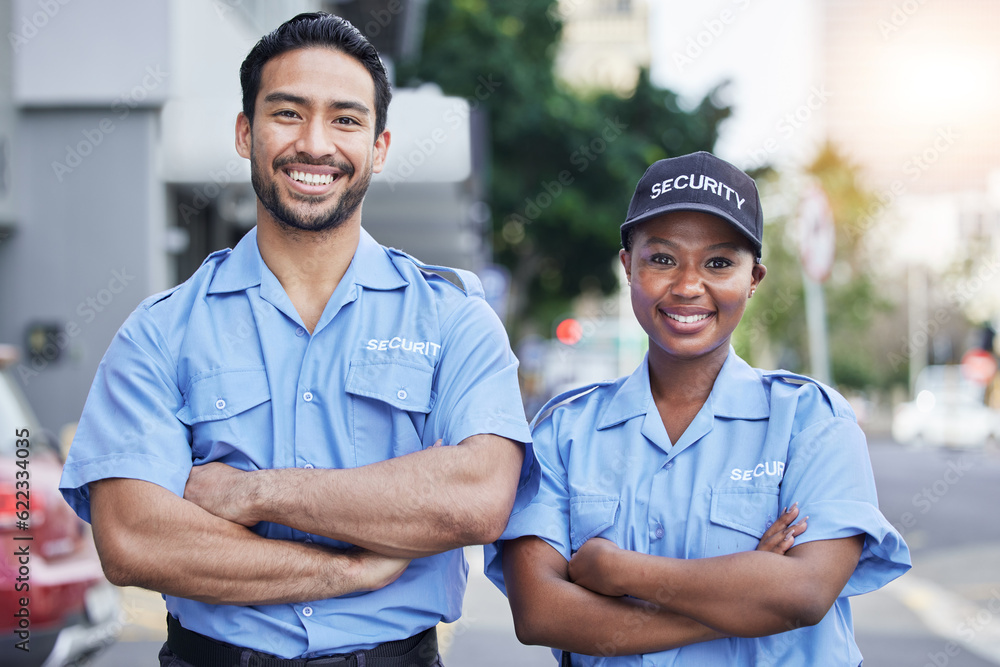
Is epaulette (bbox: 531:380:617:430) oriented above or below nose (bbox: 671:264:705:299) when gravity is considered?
below

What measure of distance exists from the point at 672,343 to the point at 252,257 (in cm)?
106

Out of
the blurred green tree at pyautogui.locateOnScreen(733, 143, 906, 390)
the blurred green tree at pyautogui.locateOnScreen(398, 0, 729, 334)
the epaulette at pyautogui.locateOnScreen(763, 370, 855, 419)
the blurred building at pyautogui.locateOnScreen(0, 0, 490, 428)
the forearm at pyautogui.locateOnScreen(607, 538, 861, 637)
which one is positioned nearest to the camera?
the forearm at pyautogui.locateOnScreen(607, 538, 861, 637)

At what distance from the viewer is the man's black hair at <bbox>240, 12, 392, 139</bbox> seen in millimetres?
2289

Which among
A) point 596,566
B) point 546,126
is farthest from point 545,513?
point 546,126

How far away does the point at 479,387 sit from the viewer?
2.21 m

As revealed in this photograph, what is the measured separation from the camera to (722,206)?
2.22 metres

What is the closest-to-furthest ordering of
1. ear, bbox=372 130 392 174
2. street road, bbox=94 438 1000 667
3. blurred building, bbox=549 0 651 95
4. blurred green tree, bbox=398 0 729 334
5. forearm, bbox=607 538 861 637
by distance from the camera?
forearm, bbox=607 538 861 637 < ear, bbox=372 130 392 174 < street road, bbox=94 438 1000 667 < blurred green tree, bbox=398 0 729 334 < blurred building, bbox=549 0 651 95

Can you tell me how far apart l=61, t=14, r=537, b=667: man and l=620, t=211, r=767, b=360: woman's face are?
1.24 ft

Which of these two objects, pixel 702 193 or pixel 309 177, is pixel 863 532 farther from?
pixel 309 177

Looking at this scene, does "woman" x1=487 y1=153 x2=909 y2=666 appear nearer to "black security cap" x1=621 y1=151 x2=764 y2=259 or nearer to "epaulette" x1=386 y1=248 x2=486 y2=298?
"black security cap" x1=621 y1=151 x2=764 y2=259

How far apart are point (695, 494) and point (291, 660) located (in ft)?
3.18

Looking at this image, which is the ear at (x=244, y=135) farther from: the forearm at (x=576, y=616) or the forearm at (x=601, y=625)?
the forearm at (x=601, y=625)

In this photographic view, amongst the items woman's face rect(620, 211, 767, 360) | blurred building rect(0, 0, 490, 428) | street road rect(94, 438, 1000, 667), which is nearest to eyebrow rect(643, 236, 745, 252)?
woman's face rect(620, 211, 767, 360)

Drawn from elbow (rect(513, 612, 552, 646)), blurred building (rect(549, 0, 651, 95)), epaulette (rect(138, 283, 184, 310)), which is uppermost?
blurred building (rect(549, 0, 651, 95))
